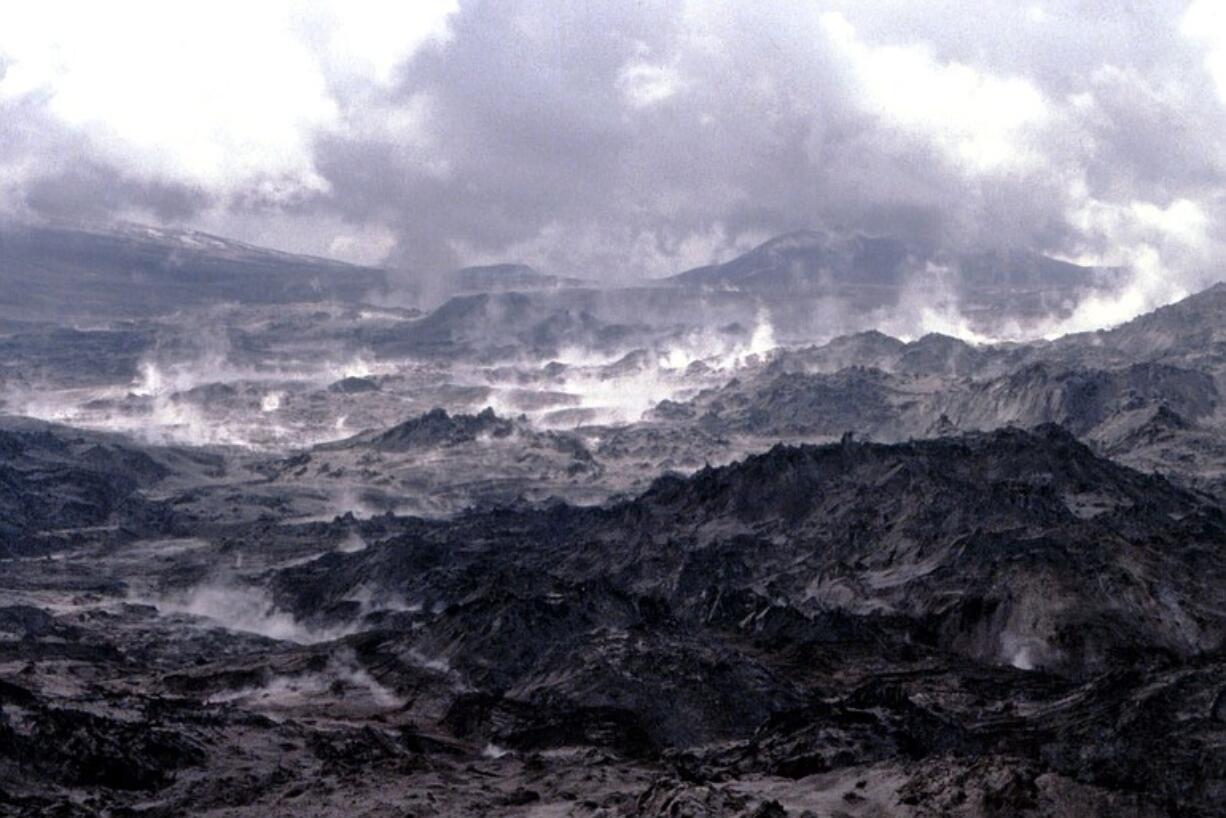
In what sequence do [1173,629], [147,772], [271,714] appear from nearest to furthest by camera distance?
1. [147,772]
2. [271,714]
3. [1173,629]

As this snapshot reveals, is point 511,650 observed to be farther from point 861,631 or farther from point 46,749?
point 46,749

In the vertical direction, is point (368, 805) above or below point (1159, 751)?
below

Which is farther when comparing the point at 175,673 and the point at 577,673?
the point at 175,673

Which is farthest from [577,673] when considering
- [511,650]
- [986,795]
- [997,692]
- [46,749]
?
[986,795]

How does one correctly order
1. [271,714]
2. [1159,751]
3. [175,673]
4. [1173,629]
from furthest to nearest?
[1173,629] < [175,673] < [271,714] < [1159,751]

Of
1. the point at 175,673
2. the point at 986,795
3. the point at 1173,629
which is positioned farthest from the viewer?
the point at 1173,629

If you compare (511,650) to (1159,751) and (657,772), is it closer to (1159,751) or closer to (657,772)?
(657,772)

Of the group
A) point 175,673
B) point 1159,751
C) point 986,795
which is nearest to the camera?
point 986,795

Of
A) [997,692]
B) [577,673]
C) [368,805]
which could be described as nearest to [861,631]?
[997,692]

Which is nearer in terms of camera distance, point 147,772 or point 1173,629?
point 147,772
